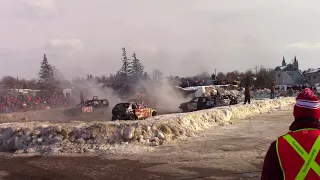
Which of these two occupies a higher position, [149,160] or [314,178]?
[314,178]

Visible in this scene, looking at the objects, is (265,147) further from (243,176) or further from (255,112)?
(255,112)

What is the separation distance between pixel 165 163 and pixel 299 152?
8.13m

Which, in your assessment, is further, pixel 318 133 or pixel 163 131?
pixel 163 131

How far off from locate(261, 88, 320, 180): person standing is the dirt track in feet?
20.1

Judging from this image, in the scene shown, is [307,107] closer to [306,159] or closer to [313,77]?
[306,159]

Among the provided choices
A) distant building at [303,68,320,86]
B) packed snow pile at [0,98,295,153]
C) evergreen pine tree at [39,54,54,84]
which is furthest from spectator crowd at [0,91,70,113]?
distant building at [303,68,320,86]

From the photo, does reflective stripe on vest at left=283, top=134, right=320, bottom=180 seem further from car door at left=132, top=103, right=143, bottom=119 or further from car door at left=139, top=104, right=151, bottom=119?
car door at left=139, top=104, right=151, bottom=119

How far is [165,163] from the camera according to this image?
10.5 meters

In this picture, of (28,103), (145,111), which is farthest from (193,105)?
(28,103)

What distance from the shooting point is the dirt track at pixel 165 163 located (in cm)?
929

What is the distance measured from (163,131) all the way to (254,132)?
4589 millimetres

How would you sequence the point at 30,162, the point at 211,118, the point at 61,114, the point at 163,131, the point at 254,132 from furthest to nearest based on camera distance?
the point at 61,114 < the point at 211,118 < the point at 254,132 < the point at 163,131 < the point at 30,162

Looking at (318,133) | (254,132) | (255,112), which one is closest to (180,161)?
(254,132)

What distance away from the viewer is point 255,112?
2742cm
